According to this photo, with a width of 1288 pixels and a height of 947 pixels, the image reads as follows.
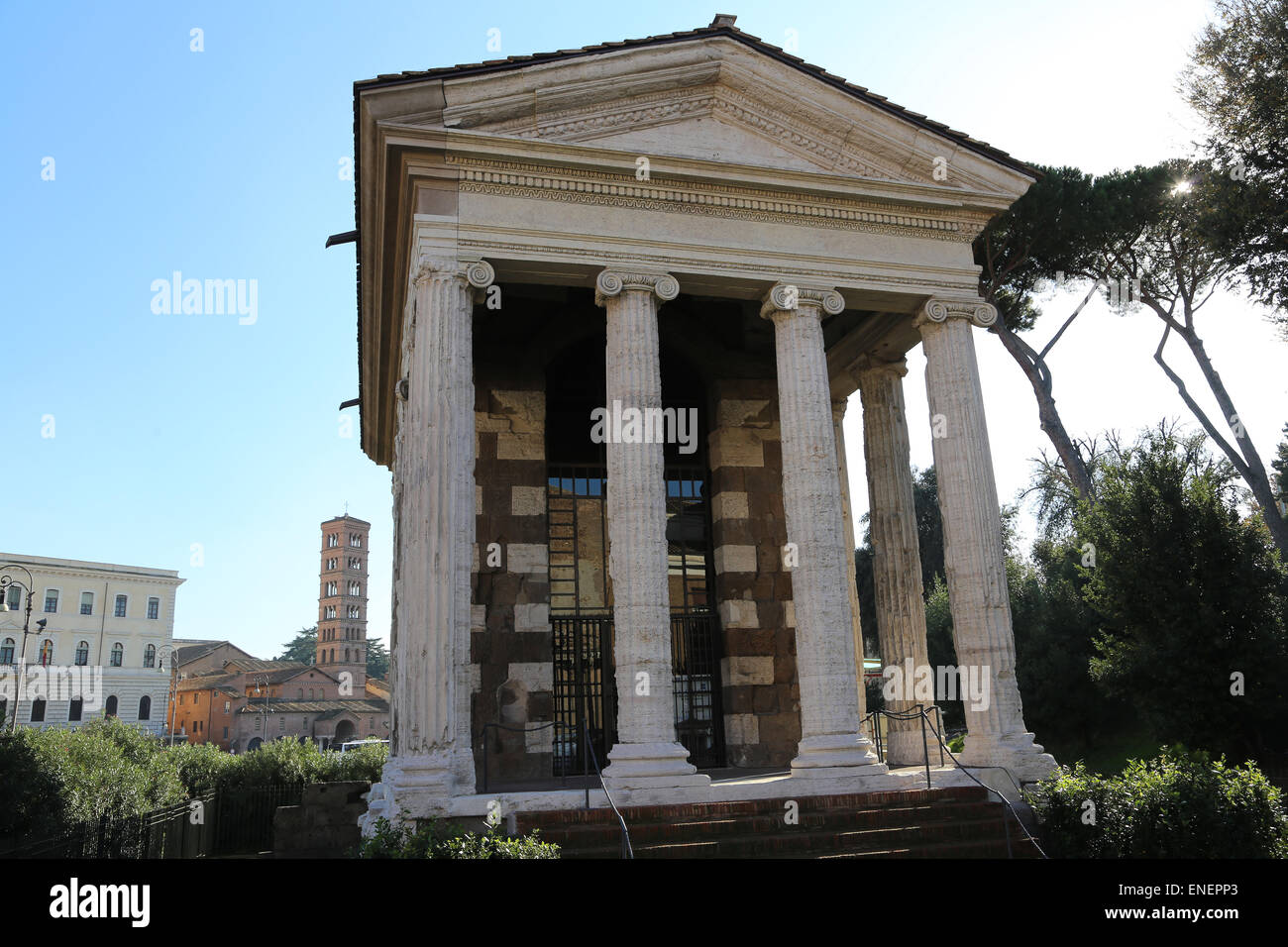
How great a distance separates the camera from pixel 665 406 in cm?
1747

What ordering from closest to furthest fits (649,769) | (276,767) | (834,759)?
(649,769) → (834,759) → (276,767)

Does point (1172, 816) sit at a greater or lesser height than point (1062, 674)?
lesser

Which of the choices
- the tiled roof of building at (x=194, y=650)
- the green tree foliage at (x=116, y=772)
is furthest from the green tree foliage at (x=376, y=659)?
the green tree foliage at (x=116, y=772)

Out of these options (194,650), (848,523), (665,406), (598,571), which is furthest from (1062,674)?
(194,650)

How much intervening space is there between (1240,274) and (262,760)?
86.9 ft

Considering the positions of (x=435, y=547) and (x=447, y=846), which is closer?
(x=447, y=846)

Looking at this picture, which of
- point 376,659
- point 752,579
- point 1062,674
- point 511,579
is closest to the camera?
point 511,579

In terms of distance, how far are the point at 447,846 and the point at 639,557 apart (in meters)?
4.60

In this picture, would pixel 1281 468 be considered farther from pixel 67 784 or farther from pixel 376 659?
pixel 376 659

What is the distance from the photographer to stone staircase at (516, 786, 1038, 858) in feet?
32.2

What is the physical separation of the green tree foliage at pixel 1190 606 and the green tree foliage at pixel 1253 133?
4156 mm

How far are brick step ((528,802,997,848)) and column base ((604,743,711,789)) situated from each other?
0.53 meters

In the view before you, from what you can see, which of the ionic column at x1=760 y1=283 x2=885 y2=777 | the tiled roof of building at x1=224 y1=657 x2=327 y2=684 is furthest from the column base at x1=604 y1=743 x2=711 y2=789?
the tiled roof of building at x1=224 y1=657 x2=327 y2=684

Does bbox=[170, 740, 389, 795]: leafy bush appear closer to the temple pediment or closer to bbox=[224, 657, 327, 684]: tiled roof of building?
the temple pediment
